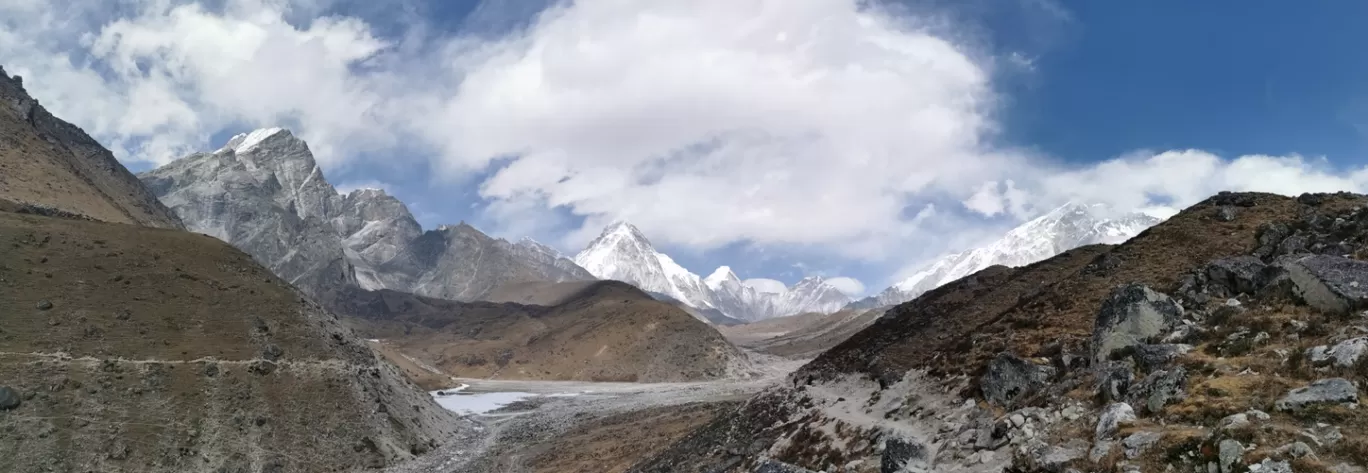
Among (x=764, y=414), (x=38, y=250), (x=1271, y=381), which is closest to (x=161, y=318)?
(x=38, y=250)

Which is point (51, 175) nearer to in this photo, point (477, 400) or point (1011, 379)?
point (477, 400)

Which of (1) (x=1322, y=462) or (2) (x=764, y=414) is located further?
(2) (x=764, y=414)

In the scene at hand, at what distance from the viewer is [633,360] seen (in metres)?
185

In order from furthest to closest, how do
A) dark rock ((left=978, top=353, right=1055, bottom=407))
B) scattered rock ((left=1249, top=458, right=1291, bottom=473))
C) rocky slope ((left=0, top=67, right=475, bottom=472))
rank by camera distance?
1. rocky slope ((left=0, top=67, right=475, bottom=472))
2. dark rock ((left=978, top=353, right=1055, bottom=407))
3. scattered rock ((left=1249, top=458, right=1291, bottom=473))

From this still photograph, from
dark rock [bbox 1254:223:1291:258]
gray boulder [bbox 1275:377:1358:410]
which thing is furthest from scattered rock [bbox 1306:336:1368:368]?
dark rock [bbox 1254:223:1291:258]

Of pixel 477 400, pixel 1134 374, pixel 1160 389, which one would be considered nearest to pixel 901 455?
pixel 1134 374

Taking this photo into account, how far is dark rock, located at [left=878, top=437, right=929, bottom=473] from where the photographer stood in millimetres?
21750

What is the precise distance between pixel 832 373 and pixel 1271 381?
2960cm

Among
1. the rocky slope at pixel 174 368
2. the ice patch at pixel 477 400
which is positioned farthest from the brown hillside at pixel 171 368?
the ice patch at pixel 477 400

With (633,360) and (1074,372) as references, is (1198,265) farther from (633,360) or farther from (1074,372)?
(633,360)

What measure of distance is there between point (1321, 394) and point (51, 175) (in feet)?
472

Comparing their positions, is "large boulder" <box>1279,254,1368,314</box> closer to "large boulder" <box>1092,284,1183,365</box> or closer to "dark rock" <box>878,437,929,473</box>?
"large boulder" <box>1092,284,1183,365</box>

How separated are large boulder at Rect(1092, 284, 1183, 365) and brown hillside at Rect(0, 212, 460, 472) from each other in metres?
53.9

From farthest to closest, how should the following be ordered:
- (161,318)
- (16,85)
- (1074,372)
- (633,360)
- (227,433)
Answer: (633,360) → (16,85) → (161,318) → (227,433) → (1074,372)
